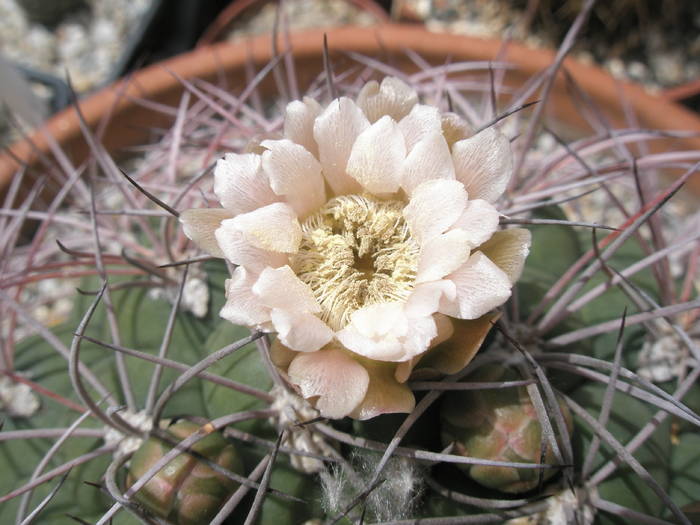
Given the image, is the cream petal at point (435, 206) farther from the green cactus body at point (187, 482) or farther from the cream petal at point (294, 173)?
the green cactus body at point (187, 482)

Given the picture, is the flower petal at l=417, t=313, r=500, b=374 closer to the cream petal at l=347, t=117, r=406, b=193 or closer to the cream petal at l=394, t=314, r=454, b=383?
the cream petal at l=394, t=314, r=454, b=383

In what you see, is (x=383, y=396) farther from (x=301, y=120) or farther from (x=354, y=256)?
(x=301, y=120)

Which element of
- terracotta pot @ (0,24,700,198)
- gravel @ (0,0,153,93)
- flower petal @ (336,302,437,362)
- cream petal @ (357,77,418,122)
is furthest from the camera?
gravel @ (0,0,153,93)

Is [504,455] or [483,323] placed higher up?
[483,323]

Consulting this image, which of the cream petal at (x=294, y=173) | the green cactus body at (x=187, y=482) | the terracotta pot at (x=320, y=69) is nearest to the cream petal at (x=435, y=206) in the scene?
the cream petal at (x=294, y=173)

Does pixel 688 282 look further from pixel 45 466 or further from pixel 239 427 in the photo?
pixel 45 466

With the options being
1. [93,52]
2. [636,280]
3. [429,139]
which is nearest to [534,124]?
[636,280]

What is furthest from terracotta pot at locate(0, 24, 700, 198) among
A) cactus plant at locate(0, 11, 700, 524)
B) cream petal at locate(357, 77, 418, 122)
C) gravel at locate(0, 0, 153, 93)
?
cream petal at locate(357, 77, 418, 122)
